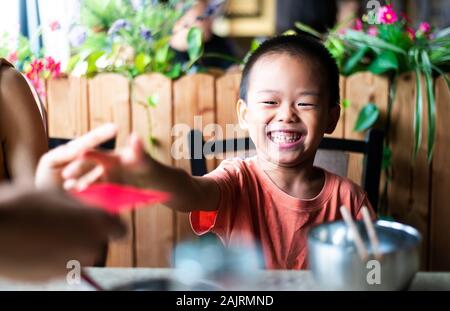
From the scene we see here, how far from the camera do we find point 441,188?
0.94m

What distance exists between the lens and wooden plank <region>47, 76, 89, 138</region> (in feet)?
2.34

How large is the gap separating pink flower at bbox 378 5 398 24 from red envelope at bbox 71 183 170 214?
573 mm

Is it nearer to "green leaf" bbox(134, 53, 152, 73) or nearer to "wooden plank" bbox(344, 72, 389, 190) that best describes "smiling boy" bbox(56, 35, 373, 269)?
"green leaf" bbox(134, 53, 152, 73)

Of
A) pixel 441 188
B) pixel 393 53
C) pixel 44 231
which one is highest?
pixel 393 53

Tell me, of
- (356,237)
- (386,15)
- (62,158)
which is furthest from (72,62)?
(386,15)

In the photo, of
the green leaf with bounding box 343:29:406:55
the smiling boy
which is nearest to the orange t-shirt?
the smiling boy

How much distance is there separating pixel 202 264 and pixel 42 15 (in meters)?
0.32

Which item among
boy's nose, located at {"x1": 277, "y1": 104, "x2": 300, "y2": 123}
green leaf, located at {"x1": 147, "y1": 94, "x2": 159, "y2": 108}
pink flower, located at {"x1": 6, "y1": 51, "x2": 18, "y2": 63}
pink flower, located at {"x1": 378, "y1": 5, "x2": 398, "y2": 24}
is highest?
pink flower, located at {"x1": 378, "y1": 5, "x2": 398, "y2": 24}

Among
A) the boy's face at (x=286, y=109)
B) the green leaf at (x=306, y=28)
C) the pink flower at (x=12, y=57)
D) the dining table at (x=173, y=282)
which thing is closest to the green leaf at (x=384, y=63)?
the green leaf at (x=306, y=28)

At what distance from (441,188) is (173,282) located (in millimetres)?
548

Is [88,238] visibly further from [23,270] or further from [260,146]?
[260,146]

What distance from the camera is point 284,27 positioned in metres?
0.99

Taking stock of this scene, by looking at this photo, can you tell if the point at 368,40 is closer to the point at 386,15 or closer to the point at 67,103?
the point at 386,15

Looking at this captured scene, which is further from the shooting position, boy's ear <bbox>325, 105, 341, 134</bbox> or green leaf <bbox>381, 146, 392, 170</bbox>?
green leaf <bbox>381, 146, 392, 170</bbox>
